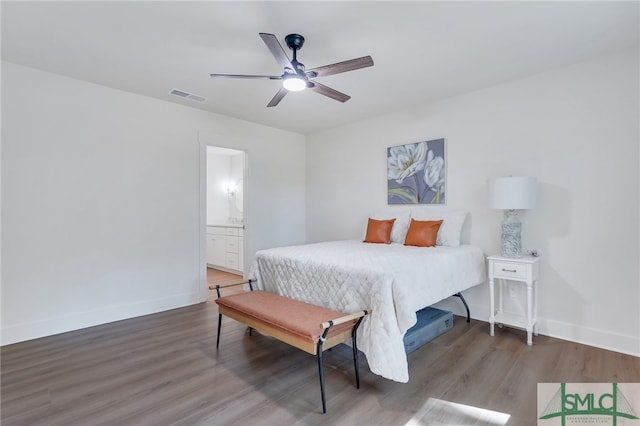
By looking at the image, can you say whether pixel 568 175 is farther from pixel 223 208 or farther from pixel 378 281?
pixel 223 208

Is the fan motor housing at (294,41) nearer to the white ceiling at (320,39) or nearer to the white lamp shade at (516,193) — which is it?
the white ceiling at (320,39)

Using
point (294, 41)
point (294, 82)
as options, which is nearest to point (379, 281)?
point (294, 82)

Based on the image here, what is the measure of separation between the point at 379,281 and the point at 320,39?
186 cm

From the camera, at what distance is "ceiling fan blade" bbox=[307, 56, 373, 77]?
2.15 meters

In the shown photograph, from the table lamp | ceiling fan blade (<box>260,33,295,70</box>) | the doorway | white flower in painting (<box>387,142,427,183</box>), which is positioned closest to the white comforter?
the table lamp

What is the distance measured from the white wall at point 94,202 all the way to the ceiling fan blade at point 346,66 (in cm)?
235

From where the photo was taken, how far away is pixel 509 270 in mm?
2900

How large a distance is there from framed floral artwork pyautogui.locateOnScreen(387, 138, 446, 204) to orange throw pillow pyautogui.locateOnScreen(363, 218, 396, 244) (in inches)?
17.5

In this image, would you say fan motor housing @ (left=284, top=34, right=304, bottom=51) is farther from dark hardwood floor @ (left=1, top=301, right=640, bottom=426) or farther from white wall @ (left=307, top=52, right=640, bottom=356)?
dark hardwood floor @ (left=1, top=301, right=640, bottom=426)

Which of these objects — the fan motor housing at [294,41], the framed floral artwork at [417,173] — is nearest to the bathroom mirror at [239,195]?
the framed floral artwork at [417,173]

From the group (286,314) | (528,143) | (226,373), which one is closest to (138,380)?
(226,373)

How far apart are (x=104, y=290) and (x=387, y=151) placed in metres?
3.73

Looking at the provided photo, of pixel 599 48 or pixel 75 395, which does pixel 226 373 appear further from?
pixel 599 48

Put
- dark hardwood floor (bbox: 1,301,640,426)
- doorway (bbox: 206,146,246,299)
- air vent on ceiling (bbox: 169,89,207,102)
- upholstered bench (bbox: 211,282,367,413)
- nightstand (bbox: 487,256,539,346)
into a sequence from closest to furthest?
dark hardwood floor (bbox: 1,301,640,426) → upholstered bench (bbox: 211,282,367,413) → nightstand (bbox: 487,256,539,346) → air vent on ceiling (bbox: 169,89,207,102) → doorway (bbox: 206,146,246,299)
